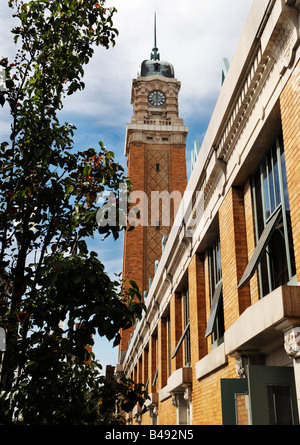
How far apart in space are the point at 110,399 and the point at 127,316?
1.60 metres

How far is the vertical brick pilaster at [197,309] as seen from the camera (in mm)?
12258

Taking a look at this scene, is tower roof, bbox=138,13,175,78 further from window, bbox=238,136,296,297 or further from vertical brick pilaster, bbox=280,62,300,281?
vertical brick pilaster, bbox=280,62,300,281

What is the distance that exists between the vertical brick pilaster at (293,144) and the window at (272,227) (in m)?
0.80

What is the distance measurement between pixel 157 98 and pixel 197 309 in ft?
155

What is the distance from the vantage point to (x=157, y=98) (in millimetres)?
56500

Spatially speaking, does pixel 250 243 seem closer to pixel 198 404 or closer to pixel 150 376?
pixel 198 404

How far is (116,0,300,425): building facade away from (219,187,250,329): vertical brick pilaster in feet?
0.07

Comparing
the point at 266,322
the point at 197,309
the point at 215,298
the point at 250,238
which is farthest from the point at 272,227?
the point at 197,309

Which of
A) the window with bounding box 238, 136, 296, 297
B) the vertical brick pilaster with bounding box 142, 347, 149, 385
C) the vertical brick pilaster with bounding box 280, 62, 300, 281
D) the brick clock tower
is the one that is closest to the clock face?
the brick clock tower

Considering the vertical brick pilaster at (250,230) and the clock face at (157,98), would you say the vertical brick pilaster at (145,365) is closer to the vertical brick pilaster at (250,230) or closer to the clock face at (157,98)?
the vertical brick pilaster at (250,230)

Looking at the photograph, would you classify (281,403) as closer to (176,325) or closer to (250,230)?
(250,230)

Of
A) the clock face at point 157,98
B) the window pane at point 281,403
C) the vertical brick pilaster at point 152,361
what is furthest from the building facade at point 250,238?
the clock face at point 157,98

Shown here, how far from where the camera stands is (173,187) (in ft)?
164
